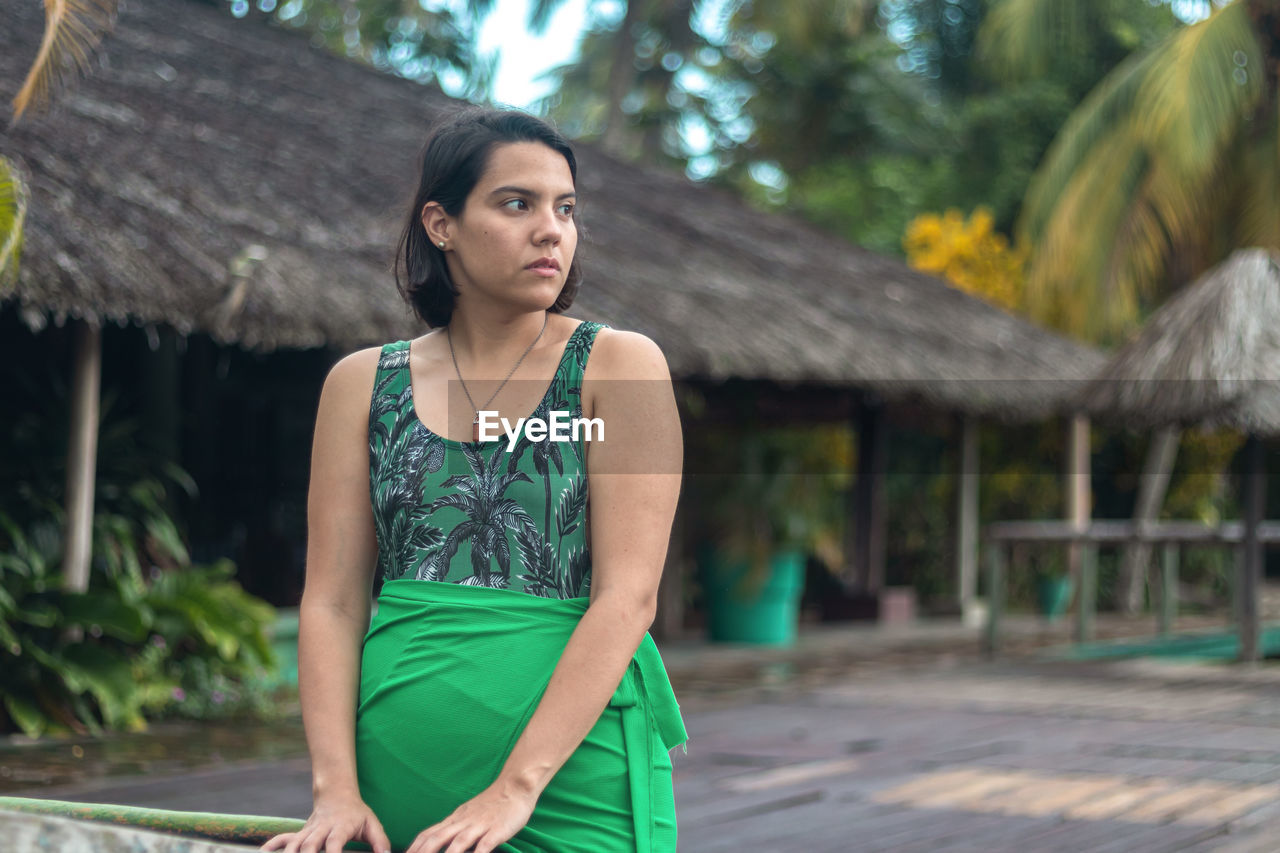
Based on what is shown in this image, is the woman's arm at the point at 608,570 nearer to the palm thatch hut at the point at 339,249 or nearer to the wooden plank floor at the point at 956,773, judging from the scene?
the palm thatch hut at the point at 339,249

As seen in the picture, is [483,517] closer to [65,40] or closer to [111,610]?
[65,40]

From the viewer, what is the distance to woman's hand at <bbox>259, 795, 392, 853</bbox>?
1.42m

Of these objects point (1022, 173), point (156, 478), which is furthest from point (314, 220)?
point (1022, 173)

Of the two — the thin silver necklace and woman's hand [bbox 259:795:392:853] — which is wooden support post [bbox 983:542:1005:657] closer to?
the thin silver necklace

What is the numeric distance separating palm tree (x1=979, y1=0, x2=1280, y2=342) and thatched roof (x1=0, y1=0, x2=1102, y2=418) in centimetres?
159

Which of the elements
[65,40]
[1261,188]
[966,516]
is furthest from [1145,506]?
[65,40]

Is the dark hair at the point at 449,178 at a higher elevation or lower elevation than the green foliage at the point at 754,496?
higher

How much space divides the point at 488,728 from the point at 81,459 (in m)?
5.22

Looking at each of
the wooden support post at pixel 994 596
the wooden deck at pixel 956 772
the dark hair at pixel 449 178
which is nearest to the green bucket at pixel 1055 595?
the wooden support post at pixel 994 596

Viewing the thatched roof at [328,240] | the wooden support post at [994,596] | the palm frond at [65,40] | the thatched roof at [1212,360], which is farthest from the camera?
the wooden support post at [994,596]

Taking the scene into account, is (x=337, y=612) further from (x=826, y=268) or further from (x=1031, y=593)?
(x=1031, y=593)

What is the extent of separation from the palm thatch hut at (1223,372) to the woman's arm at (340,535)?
24.1 ft

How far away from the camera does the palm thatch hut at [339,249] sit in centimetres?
607

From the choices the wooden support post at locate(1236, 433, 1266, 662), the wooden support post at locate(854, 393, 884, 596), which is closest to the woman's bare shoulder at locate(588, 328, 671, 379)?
the wooden support post at locate(1236, 433, 1266, 662)
